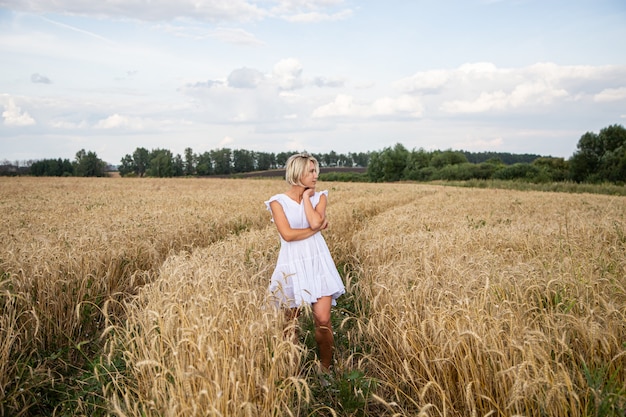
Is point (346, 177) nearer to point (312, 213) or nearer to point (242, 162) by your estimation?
point (242, 162)

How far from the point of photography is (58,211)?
1405 centimetres

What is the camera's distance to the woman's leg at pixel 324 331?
14.0 ft

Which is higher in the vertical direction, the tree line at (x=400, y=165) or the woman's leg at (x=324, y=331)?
the tree line at (x=400, y=165)

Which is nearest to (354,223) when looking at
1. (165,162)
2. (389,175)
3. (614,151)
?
(614,151)

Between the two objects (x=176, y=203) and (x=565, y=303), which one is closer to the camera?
(x=565, y=303)

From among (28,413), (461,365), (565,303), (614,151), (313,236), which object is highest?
(614,151)

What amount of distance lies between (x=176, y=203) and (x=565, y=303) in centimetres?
1507

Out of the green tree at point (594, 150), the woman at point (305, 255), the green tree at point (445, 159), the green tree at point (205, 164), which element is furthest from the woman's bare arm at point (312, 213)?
the green tree at point (205, 164)

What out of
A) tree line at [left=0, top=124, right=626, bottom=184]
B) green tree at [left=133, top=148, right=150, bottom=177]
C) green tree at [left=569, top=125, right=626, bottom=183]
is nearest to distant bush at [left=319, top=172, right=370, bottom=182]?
tree line at [left=0, top=124, right=626, bottom=184]

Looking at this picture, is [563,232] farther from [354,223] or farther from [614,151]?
[614,151]

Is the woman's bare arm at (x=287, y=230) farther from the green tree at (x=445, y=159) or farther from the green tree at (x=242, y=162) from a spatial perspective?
the green tree at (x=242, y=162)

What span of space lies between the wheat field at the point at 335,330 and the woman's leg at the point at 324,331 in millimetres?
191

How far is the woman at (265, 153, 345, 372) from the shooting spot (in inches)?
169

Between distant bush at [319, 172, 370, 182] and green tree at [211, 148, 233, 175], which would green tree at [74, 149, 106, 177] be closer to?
green tree at [211, 148, 233, 175]
